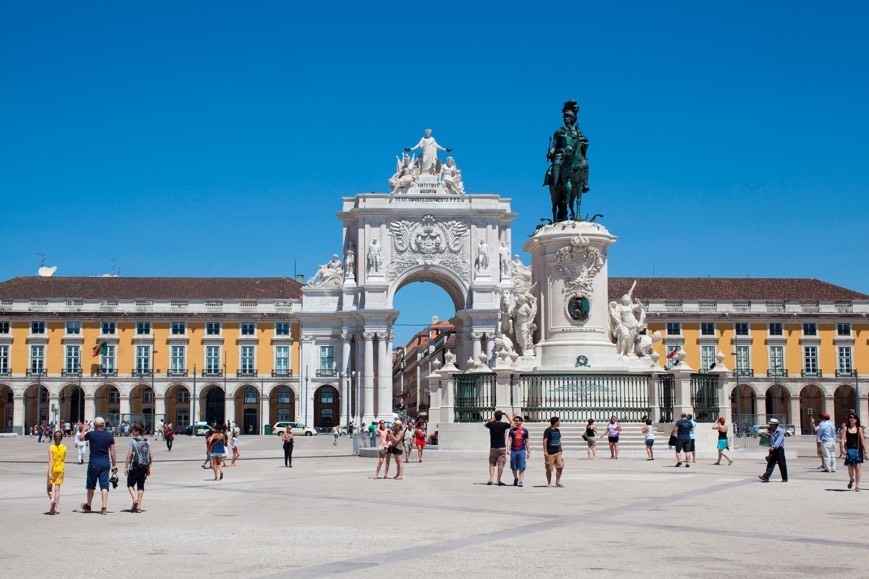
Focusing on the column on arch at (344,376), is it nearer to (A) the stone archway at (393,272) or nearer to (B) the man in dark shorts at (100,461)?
(A) the stone archway at (393,272)

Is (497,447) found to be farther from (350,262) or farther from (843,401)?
(843,401)

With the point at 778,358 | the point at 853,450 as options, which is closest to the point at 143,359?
the point at 778,358

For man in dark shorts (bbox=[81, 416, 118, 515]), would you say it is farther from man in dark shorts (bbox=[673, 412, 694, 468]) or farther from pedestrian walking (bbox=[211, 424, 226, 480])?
man in dark shorts (bbox=[673, 412, 694, 468])

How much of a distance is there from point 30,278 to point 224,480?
76985mm

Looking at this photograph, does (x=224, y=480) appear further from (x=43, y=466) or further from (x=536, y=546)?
(x=536, y=546)

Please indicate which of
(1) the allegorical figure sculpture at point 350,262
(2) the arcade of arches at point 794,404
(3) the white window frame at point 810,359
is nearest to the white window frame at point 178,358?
(1) the allegorical figure sculpture at point 350,262

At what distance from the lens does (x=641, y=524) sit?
14.6m

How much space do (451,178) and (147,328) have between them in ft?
87.1

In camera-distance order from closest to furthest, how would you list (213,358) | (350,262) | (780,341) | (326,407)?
1. (780,341)
2. (350,262)
3. (213,358)
4. (326,407)

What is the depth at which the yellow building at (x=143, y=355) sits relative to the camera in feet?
298

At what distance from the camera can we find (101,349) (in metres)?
90.4

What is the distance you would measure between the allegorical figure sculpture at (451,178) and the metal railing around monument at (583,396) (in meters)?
60.2

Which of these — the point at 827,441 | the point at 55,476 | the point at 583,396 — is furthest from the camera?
the point at 583,396

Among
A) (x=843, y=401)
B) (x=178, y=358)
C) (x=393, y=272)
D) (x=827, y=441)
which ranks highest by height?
(x=393, y=272)
